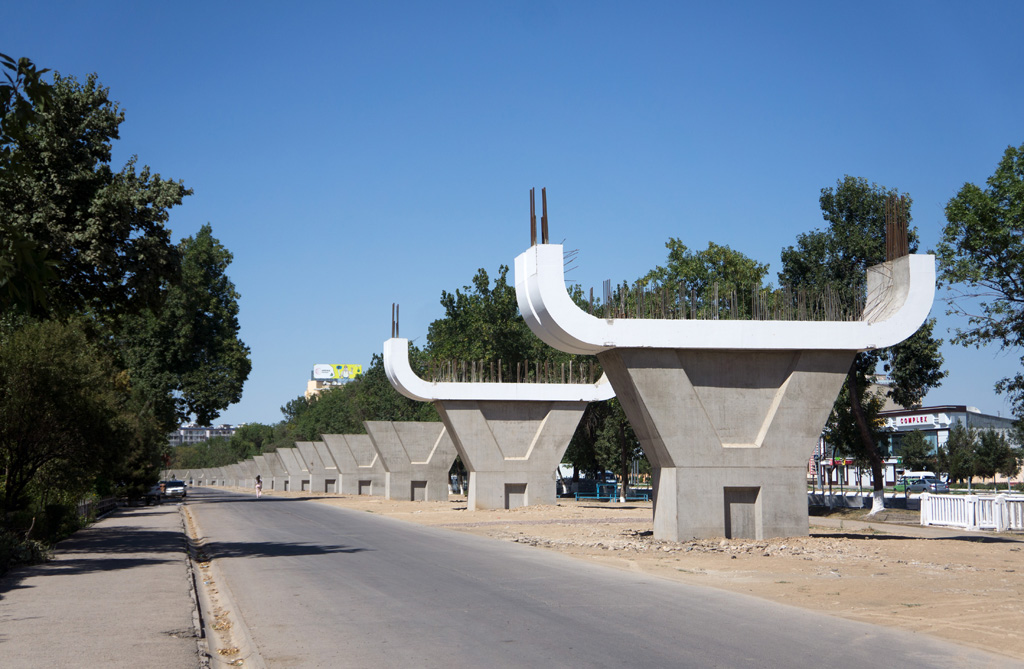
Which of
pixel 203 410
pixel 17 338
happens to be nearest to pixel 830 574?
pixel 17 338

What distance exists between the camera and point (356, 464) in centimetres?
7381

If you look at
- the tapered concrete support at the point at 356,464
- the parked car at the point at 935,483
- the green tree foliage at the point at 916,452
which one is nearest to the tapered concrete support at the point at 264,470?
the tapered concrete support at the point at 356,464

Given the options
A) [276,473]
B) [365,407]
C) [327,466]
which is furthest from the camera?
[276,473]

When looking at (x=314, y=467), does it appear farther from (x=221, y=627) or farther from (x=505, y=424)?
(x=221, y=627)

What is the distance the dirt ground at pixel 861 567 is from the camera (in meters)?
11.6

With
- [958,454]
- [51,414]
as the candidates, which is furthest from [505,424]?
[958,454]

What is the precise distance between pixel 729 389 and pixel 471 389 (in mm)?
19744

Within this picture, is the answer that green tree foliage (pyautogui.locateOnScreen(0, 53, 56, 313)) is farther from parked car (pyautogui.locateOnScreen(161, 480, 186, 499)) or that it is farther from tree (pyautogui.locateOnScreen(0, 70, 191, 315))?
parked car (pyautogui.locateOnScreen(161, 480, 186, 499))

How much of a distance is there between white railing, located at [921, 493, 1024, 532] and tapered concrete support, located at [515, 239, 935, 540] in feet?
28.6

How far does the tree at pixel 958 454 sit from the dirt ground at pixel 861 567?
49870mm

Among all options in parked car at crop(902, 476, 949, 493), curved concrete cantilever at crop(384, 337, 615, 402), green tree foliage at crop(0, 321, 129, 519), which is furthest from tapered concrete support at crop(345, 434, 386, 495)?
green tree foliage at crop(0, 321, 129, 519)

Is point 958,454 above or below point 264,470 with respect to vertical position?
above

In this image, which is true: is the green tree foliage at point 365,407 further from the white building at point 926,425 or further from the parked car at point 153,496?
the white building at point 926,425

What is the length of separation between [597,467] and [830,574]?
169 ft
